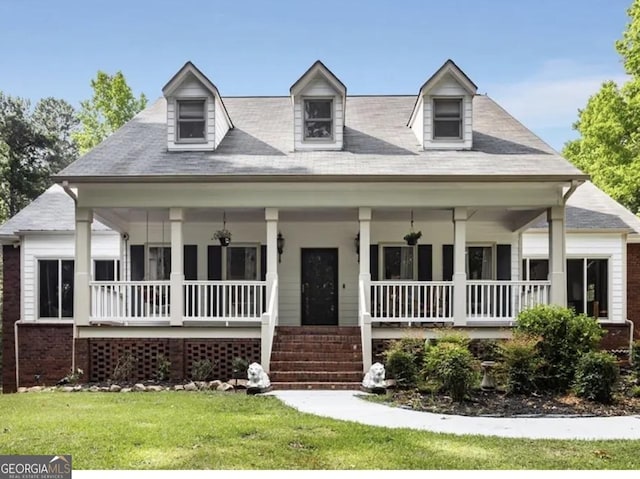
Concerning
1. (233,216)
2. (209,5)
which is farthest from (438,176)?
(209,5)

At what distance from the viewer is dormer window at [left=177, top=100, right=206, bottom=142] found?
14.8 metres

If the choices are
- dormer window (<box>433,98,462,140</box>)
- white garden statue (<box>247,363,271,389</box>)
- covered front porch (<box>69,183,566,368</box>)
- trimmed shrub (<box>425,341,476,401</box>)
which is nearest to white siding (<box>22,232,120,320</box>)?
covered front porch (<box>69,183,566,368</box>)

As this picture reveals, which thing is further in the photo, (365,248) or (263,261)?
(263,261)

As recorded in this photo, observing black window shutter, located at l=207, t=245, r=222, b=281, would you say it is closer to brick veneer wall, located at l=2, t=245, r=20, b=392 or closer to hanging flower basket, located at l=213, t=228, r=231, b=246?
hanging flower basket, located at l=213, t=228, r=231, b=246

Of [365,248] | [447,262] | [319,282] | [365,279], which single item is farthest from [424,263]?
[365,279]

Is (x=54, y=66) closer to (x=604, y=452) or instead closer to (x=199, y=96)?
(x=199, y=96)

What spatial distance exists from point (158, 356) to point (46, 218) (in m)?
6.95

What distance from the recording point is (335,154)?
14430 millimetres

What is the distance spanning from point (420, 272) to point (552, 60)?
536 inches

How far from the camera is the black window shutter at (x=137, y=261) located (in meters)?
16.5

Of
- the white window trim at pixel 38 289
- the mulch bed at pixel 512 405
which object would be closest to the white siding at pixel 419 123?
the mulch bed at pixel 512 405

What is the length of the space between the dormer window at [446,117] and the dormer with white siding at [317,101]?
2263mm

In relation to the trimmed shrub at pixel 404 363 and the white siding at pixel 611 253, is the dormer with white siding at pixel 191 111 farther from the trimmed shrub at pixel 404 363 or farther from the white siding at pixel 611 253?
the white siding at pixel 611 253

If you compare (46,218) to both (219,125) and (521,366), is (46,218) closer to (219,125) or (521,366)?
(219,125)
